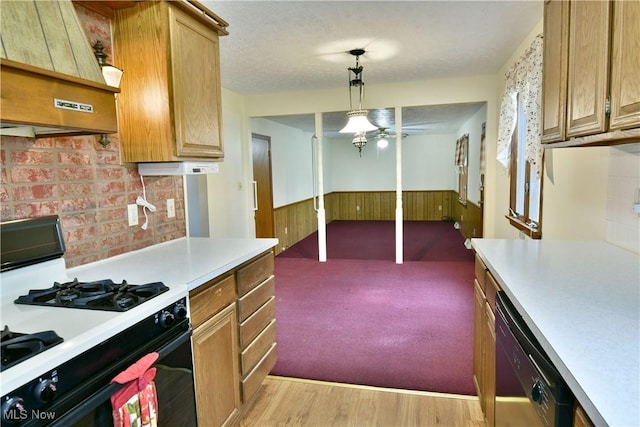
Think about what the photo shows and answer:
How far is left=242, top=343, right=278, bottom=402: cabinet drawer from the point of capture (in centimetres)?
209

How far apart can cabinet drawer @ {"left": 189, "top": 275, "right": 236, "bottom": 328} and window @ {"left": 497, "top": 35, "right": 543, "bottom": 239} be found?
2.17 meters

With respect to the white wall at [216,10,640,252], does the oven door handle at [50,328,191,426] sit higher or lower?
lower

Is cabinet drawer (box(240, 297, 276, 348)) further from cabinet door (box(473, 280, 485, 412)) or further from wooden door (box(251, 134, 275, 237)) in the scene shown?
wooden door (box(251, 134, 275, 237))

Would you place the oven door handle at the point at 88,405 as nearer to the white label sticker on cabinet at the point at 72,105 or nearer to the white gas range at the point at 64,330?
the white gas range at the point at 64,330

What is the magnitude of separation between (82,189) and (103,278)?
464mm

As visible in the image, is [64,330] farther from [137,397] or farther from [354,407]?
[354,407]

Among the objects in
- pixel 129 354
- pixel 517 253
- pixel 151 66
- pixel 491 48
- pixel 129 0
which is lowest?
pixel 129 354

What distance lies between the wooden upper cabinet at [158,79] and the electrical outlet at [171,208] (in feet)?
1.46

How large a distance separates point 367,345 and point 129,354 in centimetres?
201

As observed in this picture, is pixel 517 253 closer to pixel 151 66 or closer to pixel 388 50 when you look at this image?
pixel 151 66

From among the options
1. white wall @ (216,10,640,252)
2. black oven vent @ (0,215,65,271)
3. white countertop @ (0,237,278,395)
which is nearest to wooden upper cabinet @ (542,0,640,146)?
white wall @ (216,10,640,252)

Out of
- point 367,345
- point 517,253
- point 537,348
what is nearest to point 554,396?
point 537,348

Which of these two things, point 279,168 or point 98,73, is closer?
point 98,73

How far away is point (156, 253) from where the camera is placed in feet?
7.06
